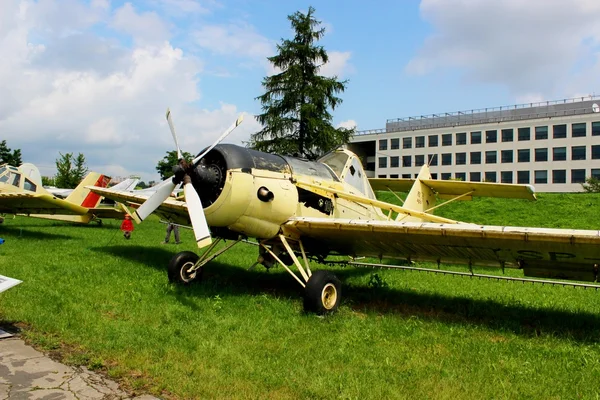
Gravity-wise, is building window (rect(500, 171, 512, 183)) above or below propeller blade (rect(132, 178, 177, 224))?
above

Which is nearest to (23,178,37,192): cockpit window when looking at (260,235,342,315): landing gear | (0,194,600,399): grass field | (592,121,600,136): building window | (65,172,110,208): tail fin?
(65,172,110,208): tail fin

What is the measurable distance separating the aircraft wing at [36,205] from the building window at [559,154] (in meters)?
64.4

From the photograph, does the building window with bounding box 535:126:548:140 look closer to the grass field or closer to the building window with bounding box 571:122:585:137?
the building window with bounding box 571:122:585:137

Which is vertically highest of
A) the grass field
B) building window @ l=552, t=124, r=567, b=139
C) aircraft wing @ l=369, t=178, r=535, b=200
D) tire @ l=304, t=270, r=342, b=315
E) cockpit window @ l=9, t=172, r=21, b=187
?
building window @ l=552, t=124, r=567, b=139

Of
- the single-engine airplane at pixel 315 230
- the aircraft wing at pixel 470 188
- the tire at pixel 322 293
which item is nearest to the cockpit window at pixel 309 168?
the single-engine airplane at pixel 315 230

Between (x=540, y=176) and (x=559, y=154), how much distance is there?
3886mm

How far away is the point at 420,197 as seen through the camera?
11.7 meters

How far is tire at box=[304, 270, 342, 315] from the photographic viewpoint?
23.0 ft

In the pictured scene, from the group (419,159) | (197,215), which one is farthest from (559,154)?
(197,215)

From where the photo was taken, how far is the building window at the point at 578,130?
208 feet

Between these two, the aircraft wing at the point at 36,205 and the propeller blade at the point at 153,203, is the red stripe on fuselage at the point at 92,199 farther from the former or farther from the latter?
the propeller blade at the point at 153,203

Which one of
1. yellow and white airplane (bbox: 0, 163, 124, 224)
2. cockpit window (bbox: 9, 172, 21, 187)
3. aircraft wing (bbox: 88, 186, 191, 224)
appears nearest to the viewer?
aircraft wing (bbox: 88, 186, 191, 224)

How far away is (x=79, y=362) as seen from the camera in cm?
493

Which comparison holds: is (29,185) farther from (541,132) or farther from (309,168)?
(541,132)
